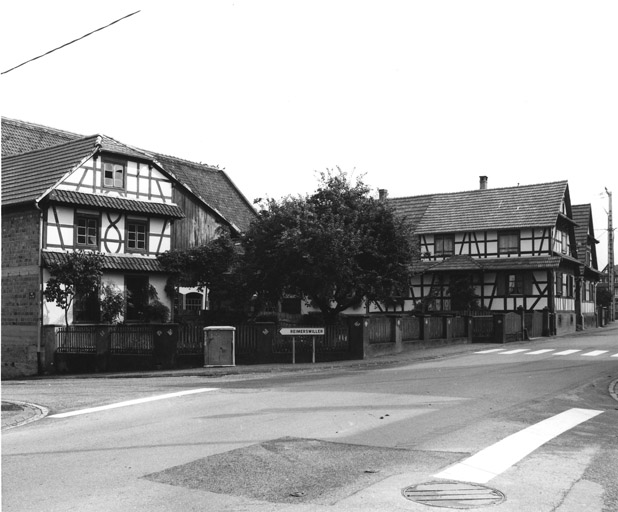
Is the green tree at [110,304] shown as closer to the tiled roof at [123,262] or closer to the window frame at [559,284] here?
the tiled roof at [123,262]

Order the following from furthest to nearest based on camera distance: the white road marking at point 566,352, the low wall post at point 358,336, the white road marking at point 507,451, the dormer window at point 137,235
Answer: the dormer window at point 137,235 < the white road marking at point 566,352 < the low wall post at point 358,336 < the white road marking at point 507,451

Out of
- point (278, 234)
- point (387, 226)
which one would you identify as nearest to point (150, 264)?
point (278, 234)

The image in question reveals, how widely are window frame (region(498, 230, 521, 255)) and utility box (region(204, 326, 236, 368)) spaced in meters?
29.1

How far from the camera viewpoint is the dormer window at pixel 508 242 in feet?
156

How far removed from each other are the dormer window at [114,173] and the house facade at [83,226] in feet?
0.14

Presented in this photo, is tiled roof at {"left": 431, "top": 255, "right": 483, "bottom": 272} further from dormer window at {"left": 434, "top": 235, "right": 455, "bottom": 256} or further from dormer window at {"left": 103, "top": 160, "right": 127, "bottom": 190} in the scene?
dormer window at {"left": 103, "top": 160, "right": 127, "bottom": 190}

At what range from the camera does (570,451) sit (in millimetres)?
8680

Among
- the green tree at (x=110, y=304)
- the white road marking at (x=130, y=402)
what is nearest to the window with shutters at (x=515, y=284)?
the green tree at (x=110, y=304)

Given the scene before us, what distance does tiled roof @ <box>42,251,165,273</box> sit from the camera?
2777 cm

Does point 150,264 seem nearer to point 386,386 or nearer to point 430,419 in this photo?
point 386,386

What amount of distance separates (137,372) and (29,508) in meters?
17.5

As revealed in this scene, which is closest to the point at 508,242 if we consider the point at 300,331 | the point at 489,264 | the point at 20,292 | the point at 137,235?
the point at 489,264

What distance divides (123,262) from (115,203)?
2.51 metres

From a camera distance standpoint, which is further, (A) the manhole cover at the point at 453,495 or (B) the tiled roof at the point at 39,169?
(B) the tiled roof at the point at 39,169
